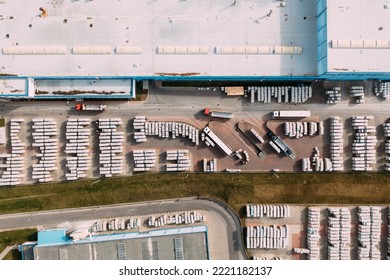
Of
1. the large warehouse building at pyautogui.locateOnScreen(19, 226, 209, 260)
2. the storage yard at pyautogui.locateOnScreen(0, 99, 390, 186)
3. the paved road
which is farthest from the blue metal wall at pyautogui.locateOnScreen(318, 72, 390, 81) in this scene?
the large warehouse building at pyautogui.locateOnScreen(19, 226, 209, 260)

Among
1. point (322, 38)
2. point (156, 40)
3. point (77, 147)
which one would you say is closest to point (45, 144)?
point (77, 147)

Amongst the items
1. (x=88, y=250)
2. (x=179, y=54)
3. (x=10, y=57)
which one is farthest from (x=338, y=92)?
(x=10, y=57)

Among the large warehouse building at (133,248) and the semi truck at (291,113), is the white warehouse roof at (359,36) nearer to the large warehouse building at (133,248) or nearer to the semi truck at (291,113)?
the semi truck at (291,113)

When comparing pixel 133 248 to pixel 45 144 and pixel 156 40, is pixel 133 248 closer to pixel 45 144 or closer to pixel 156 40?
pixel 45 144

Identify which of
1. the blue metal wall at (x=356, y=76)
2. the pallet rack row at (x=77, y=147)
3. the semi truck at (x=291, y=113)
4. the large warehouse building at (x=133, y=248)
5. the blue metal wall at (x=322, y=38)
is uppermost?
the blue metal wall at (x=322, y=38)

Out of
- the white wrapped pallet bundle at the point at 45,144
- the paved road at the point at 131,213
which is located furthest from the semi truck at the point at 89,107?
the paved road at the point at 131,213

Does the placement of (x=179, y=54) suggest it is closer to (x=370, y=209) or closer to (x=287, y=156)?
(x=287, y=156)
